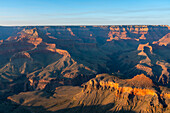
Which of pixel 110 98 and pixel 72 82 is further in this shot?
pixel 72 82

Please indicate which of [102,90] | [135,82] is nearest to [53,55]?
[102,90]

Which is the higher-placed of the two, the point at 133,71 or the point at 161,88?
the point at 161,88

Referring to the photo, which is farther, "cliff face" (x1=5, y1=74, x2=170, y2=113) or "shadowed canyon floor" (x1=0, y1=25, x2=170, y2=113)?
"shadowed canyon floor" (x1=0, y1=25, x2=170, y2=113)

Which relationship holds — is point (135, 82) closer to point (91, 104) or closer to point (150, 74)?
point (91, 104)

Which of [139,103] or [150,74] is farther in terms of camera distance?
[150,74]

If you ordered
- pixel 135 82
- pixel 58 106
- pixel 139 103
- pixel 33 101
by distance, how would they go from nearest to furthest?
pixel 139 103
pixel 135 82
pixel 58 106
pixel 33 101

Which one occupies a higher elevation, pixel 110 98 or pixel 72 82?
pixel 110 98

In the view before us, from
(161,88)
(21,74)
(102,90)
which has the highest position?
(161,88)

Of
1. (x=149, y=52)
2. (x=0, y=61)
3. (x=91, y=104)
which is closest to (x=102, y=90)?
(x=91, y=104)

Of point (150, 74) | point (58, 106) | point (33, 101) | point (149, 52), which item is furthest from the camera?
point (149, 52)

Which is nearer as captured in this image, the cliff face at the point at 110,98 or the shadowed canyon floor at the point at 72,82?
the cliff face at the point at 110,98

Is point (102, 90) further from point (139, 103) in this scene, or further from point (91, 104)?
point (139, 103)
